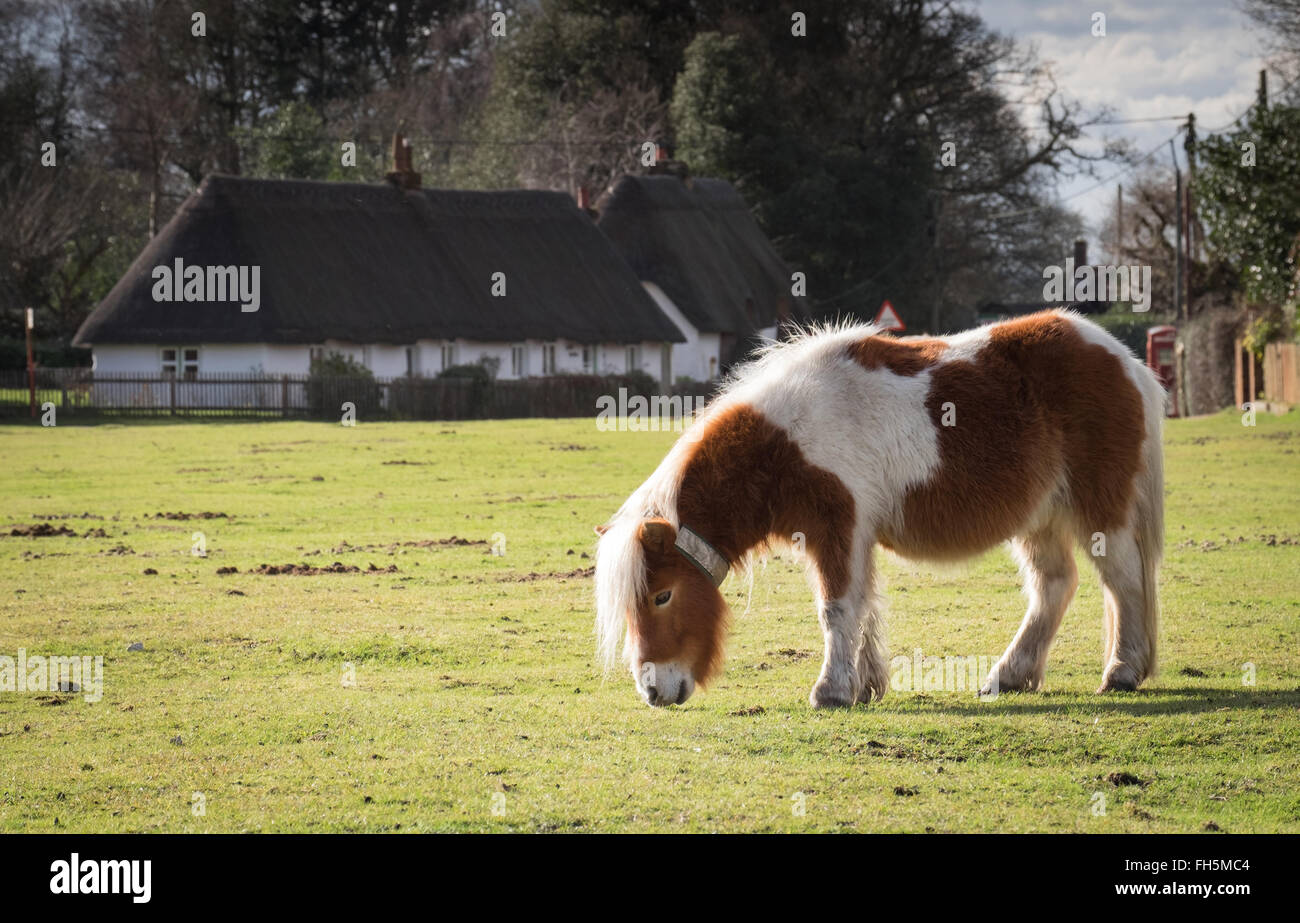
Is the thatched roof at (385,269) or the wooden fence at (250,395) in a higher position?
the thatched roof at (385,269)

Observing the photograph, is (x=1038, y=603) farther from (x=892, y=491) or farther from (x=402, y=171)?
(x=402, y=171)

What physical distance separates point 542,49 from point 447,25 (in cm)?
1023

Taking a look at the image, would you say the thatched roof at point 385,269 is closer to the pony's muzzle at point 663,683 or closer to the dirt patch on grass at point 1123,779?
the pony's muzzle at point 663,683

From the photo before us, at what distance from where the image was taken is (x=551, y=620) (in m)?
12.1

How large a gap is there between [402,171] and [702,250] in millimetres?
12790

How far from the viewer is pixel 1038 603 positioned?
30.0 feet

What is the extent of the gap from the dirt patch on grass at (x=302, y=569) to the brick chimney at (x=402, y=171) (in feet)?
131

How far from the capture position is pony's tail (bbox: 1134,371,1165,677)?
8.93 meters

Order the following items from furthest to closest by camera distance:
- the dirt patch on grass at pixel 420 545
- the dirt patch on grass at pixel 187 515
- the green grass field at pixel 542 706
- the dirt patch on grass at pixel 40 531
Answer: the dirt patch on grass at pixel 187 515 < the dirt patch on grass at pixel 40 531 < the dirt patch on grass at pixel 420 545 < the green grass field at pixel 542 706

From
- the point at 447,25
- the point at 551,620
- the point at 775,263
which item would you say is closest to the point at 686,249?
the point at 775,263
